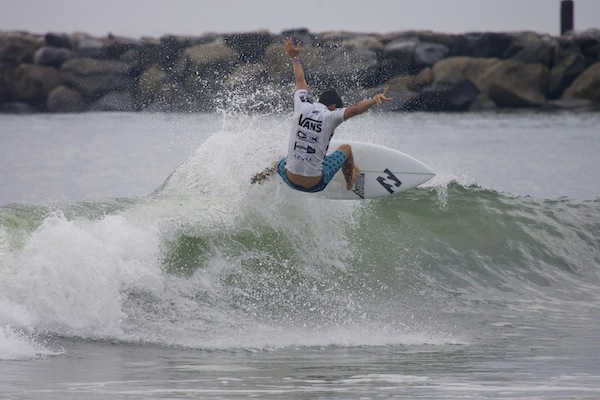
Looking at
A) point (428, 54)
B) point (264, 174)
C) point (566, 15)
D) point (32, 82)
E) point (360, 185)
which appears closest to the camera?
point (264, 174)

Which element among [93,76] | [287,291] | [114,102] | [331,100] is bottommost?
[114,102]

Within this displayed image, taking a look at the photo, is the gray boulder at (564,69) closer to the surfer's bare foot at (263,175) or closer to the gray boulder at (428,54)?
the gray boulder at (428,54)

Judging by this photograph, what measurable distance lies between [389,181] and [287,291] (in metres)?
2.41

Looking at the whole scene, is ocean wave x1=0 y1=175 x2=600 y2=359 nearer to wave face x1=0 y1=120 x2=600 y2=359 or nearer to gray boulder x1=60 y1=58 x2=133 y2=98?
wave face x1=0 y1=120 x2=600 y2=359

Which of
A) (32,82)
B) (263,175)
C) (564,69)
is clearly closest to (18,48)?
(32,82)

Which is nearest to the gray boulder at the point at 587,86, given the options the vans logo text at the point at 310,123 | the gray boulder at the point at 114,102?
the gray boulder at the point at 114,102

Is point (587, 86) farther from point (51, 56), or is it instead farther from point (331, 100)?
point (331, 100)

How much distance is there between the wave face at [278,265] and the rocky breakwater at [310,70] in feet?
106

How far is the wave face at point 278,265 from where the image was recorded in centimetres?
905

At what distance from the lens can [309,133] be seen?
10.6m

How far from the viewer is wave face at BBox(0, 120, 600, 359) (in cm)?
905

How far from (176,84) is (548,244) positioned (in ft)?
114

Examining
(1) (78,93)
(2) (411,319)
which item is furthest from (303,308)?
(1) (78,93)

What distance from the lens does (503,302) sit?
11.0 meters
